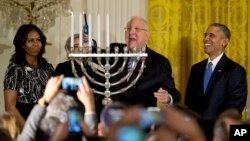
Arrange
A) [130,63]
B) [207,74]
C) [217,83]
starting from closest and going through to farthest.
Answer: [130,63] → [217,83] → [207,74]

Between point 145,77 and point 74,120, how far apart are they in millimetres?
1009

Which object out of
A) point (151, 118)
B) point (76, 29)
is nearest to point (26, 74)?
point (76, 29)

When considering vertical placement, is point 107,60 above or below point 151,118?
above

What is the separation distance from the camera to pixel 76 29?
397cm

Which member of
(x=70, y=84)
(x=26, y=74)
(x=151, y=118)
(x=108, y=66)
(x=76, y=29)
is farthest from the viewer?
(x=76, y=29)

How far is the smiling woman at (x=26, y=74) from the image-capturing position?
324 cm

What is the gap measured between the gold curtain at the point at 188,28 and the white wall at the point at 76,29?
0.21 meters

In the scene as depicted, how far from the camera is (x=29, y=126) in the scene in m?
1.70

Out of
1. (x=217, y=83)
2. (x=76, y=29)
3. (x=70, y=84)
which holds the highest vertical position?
(x=76, y=29)

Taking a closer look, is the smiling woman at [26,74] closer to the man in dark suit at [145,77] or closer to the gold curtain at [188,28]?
the man in dark suit at [145,77]

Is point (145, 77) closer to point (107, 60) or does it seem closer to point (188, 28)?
point (107, 60)

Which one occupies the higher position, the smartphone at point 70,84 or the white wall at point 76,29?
Answer: the white wall at point 76,29

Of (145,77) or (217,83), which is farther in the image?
(217,83)

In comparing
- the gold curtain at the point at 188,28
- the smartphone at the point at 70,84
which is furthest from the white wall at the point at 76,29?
the smartphone at the point at 70,84
